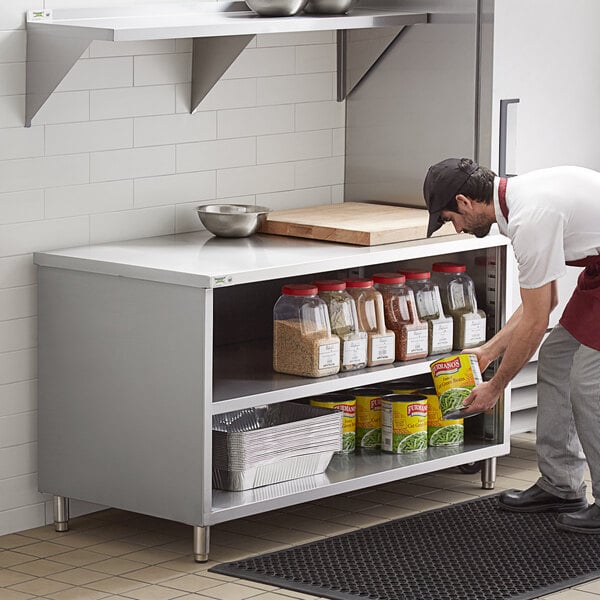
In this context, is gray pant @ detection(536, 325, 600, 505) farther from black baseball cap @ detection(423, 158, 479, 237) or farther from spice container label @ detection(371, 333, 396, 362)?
black baseball cap @ detection(423, 158, 479, 237)

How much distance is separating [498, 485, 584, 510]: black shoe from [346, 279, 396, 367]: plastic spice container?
60cm

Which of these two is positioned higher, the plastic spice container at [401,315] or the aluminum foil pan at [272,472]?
the plastic spice container at [401,315]

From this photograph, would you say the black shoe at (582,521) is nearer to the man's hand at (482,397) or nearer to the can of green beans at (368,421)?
the man's hand at (482,397)

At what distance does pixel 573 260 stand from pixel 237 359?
113 centimetres

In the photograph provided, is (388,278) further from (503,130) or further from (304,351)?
(503,130)

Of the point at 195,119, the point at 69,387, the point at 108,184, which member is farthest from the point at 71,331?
the point at 195,119

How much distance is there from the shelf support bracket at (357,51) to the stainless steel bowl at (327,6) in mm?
220

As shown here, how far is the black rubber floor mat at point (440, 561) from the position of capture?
13.2 feet

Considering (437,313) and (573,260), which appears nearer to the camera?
(573,260)

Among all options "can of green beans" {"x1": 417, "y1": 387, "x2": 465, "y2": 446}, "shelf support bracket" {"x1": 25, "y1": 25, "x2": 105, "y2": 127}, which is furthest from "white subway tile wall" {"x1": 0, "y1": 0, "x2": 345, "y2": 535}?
"can of green beans" {"x1": 417, "y1": 387, "x2": 465, "y2": 446}

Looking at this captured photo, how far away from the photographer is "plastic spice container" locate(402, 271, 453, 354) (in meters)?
4.86

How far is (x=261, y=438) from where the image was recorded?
4371 millimetres

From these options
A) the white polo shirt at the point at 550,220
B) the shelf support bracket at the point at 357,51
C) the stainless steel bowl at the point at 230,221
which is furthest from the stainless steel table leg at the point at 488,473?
the shelf support bracket at the point at 357,51

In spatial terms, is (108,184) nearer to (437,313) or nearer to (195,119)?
(195,119)
